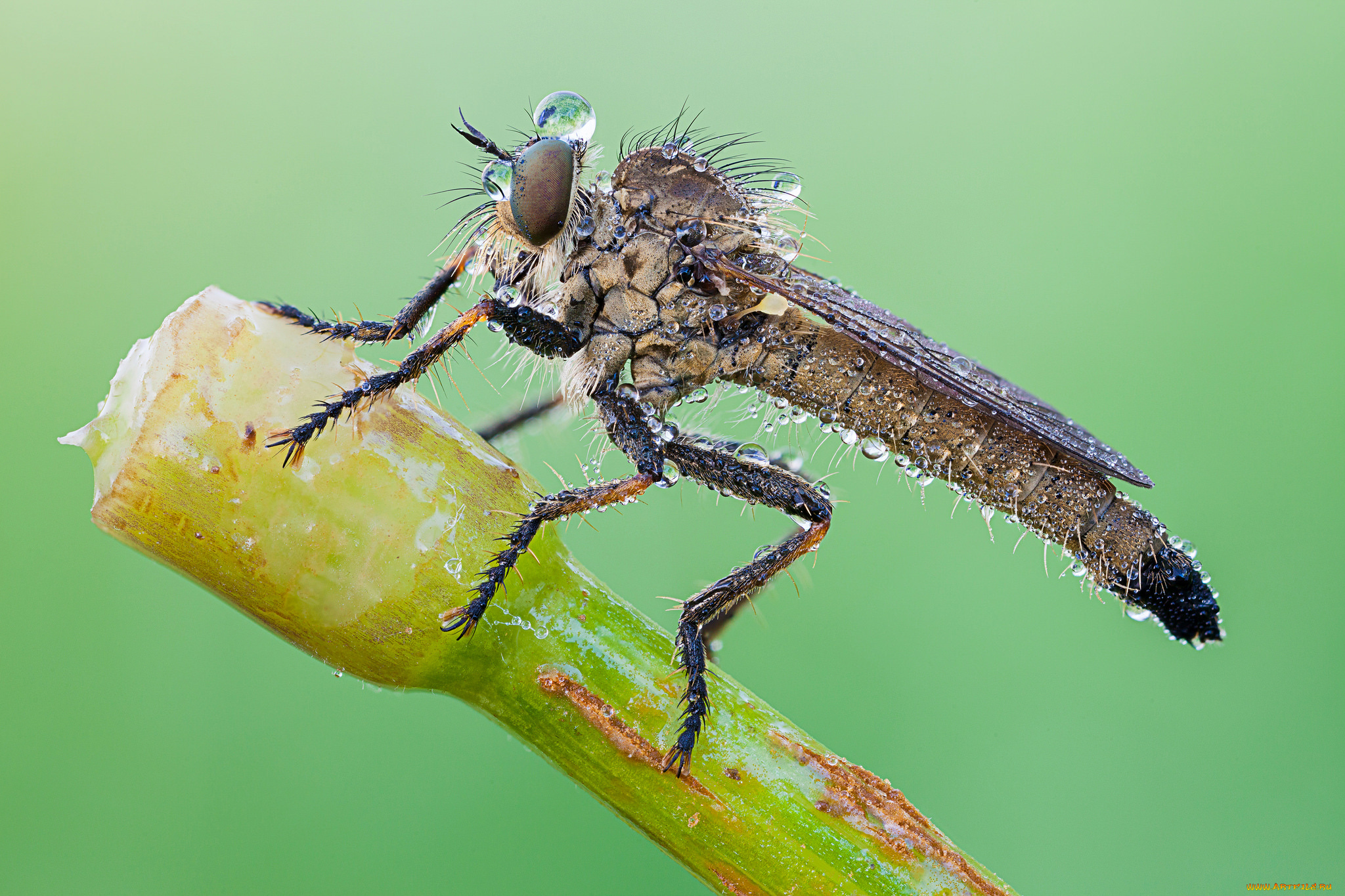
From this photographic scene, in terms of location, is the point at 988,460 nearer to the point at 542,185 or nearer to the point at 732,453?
the point at 732,453

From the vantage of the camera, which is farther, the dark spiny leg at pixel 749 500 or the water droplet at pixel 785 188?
the water droplet at pixel 785 188

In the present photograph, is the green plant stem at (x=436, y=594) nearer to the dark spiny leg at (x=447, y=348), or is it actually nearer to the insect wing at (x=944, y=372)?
the dark spiny leg at (x=447, y=348)

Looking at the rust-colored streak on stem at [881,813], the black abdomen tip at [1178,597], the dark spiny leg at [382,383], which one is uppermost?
the black abdomen tip at [1178,597]

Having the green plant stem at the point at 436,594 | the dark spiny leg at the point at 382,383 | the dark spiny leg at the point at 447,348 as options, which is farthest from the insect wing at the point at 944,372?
the green plant stem at the point at 436,594

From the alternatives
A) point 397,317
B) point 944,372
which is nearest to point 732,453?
point 944,372

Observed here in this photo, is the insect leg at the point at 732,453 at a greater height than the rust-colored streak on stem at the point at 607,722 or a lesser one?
greater

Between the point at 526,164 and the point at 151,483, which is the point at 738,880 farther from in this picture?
the point at 526,164

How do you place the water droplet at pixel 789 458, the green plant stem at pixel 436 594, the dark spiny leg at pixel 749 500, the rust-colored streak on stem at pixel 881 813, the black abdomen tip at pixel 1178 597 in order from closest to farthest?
the green plant stem at pixel 436 594 < the rust-colored streak on stem at pixel 881 813 < the dark spiny leg at pixel 749 500 < the black abdomen tip at pixel 1178 597 < the water droplet at pixel 789 458
